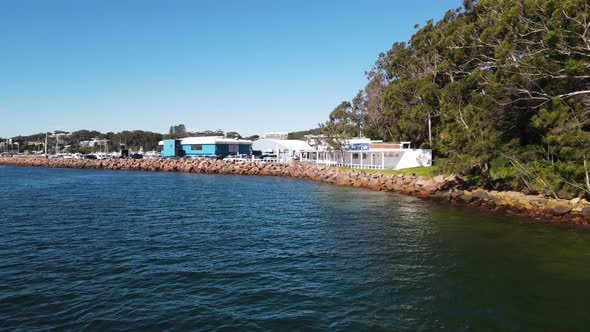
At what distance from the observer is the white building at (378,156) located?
57.7 m

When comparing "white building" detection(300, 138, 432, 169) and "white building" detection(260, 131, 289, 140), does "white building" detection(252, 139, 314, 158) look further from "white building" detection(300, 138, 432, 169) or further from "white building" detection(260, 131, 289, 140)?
"white building" detection(300, 138, 432, 169)

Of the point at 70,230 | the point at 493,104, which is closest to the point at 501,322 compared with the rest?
the point at 70,230

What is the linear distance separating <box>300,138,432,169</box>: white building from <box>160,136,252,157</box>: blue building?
3886 centimetres

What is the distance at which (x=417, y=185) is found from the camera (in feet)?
144

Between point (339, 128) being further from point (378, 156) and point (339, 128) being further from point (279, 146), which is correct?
point (279, 146)

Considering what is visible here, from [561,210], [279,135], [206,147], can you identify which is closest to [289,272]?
[561,210]

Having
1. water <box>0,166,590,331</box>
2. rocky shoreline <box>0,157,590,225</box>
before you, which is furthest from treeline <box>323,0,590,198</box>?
water <box>0,166,590,331</box>

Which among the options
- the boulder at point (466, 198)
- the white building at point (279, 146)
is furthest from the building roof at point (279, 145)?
the boulder at point (466, 198)

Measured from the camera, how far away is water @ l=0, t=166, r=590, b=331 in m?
11.8

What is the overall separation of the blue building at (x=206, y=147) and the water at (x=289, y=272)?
75.4 meters

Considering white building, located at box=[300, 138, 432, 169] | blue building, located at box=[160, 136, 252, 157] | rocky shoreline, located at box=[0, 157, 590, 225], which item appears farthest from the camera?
blue building, located at box=[160, 136, 252, 157]

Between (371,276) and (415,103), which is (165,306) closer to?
(371,276)

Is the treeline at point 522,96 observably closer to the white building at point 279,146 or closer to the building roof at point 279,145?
the white building at point 279,146

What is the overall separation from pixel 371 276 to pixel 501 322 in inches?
196
